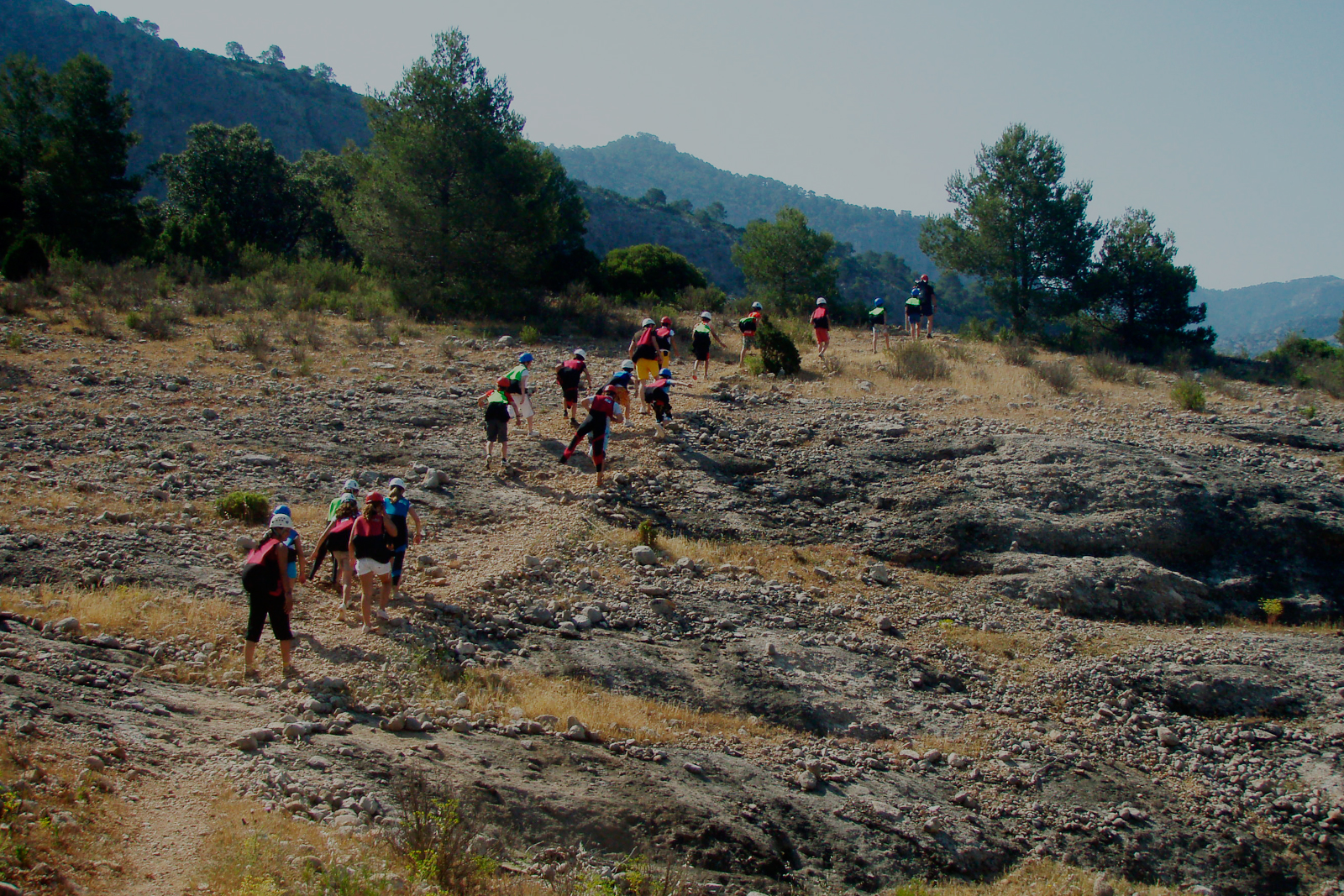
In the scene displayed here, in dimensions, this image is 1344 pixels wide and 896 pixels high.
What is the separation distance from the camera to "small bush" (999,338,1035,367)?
20422 mm

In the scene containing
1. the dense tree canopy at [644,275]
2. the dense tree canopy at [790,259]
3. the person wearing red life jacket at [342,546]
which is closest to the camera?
the person wearing red life jacket at [342,546]

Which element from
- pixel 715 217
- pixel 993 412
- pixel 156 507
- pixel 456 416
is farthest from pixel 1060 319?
pixel 715 217

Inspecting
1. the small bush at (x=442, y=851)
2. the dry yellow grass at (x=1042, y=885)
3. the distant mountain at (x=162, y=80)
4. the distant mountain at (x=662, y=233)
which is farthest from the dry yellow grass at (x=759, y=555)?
the distant mountain at (x=662, y=233)

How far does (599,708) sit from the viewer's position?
7.71 meters

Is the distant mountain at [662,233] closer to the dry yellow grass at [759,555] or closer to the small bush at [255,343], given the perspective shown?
the small bush at [255,343]

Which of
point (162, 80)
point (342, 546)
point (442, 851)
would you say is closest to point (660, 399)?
point (342, 546)

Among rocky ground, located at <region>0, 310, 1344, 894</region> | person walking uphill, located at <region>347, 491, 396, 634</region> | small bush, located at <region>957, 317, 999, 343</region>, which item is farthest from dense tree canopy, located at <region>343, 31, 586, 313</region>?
person walking uphill, located at <region>347, 491, 396, 634</region>

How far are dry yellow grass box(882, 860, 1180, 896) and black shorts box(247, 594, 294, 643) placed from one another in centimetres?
539

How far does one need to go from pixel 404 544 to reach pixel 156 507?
12.0 ft

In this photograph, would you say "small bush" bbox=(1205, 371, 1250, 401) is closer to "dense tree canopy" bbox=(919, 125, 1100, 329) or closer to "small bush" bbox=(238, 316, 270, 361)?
"dense tree canopy" bbox=(919, 125, 1100, 329)

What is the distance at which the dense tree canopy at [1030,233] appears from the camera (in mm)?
26844

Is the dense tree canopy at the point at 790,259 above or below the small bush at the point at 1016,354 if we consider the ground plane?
above

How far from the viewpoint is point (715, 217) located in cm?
12019

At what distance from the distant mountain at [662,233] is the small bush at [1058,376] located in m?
65.6
